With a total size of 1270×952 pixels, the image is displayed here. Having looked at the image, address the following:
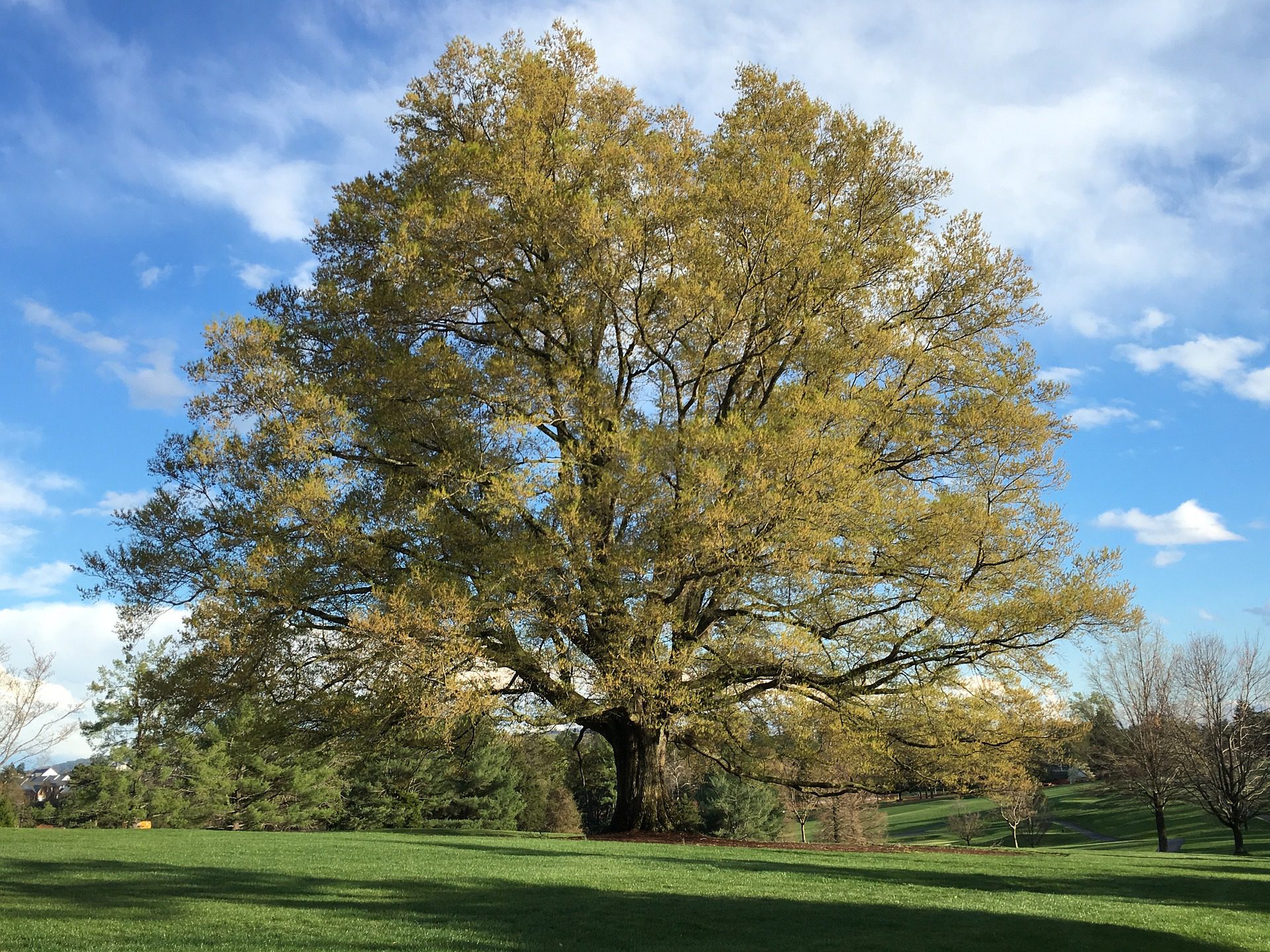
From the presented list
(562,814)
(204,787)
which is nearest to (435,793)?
(562,814)

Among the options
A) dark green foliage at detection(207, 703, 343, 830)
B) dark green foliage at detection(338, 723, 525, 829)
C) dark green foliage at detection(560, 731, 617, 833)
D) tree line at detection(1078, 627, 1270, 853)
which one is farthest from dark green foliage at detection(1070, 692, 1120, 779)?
dark green foliage at detection(207, 703, 343, 830)

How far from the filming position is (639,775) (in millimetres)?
16875

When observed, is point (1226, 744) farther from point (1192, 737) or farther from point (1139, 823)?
point (1139, 823)

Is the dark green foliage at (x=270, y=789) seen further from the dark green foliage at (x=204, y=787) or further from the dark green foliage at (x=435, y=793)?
the dark green foliage at (x=435, y=793)

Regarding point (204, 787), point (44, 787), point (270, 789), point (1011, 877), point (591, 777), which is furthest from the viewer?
point (44, 787)

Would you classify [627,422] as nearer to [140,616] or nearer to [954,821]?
[140,616]

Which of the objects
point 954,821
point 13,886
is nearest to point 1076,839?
point 954,821

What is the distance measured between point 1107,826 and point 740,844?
44.8 meters

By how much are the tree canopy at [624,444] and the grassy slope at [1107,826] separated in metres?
28.8

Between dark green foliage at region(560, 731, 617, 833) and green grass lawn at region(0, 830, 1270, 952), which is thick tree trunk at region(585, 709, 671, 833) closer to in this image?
dark green foliage at region(560, 731, 617, 833)

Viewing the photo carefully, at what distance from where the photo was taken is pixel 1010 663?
49.0 feet

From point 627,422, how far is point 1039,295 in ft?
26.1

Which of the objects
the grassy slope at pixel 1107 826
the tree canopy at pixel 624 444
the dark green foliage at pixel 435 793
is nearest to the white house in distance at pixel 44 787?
the dark green foliage at pixel 435 793

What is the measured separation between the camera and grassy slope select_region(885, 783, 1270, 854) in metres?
→ 40.7
